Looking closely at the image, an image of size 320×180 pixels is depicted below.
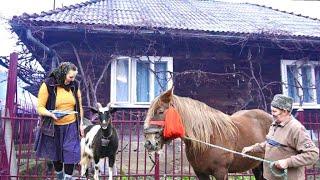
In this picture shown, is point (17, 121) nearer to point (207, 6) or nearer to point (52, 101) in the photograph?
point (52, 101)

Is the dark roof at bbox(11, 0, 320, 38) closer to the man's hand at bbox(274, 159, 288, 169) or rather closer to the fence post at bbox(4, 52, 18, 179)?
the fence post at bbox(4, 52, 18, 179)

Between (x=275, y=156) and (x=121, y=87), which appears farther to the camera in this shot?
(x=121, y=87)

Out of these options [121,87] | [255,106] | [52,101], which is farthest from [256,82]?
[52,101]

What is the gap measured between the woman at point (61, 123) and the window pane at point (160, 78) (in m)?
5.38

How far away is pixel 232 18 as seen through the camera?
12.7 metres

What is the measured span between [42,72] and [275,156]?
891 centimetres

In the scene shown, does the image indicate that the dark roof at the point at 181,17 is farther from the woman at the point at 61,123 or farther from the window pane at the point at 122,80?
the woman at the point at 61,123

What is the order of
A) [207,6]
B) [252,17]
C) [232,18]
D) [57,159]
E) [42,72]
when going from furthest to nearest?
[207,6], [252,17], [232,18], [42,72], [57,159]

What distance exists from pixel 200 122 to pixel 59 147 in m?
1.98

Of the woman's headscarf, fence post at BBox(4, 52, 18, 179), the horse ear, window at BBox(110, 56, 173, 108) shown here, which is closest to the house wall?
window at BBox(110, 56, 173, 108)

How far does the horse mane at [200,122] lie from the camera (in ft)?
14.6

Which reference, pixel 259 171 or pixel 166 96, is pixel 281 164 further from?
pixel 259 171

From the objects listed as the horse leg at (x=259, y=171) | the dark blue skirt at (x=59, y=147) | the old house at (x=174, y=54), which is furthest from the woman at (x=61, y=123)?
the old house at (x=174, y=54)

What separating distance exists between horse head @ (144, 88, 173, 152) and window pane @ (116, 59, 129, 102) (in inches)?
224
